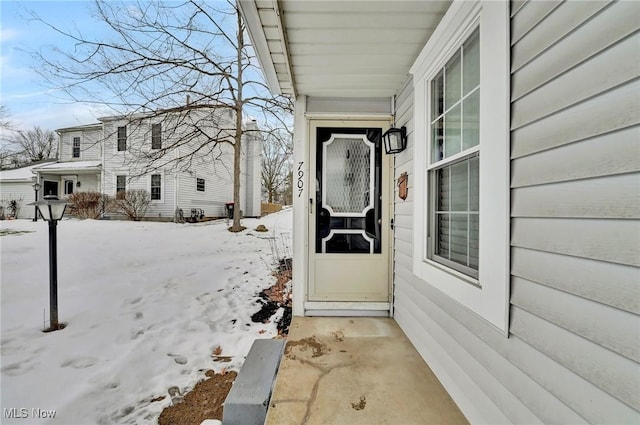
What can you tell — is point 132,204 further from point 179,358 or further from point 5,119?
point 179,358

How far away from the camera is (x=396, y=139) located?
2.66 meters

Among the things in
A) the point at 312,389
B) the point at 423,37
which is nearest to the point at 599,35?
the point at 423,37

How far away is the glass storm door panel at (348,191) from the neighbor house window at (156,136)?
6.31 m

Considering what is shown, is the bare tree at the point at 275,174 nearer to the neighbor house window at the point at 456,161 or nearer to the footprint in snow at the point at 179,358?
the footprint in snow at the point at 179,358

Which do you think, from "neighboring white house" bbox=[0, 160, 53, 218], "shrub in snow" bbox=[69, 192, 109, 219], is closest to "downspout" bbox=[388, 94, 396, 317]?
"shrub in snow" bbox=[69, 192, 109, 219]

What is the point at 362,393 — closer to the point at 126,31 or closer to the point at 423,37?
the point at 423,37

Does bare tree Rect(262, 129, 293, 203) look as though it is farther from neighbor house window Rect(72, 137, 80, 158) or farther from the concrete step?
the concrete step

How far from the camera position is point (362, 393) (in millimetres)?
1759

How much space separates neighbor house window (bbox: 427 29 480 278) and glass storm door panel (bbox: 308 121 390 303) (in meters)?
0.97

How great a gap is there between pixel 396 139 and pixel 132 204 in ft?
38.7

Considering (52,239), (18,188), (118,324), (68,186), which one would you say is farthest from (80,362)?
(18,188)

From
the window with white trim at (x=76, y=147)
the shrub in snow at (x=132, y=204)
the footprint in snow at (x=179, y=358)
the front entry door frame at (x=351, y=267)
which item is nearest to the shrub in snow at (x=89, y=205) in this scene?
the shrub in snow at (x=132, y=204)

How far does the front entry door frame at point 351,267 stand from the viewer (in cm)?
302

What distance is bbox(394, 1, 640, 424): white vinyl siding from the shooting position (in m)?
0.77
